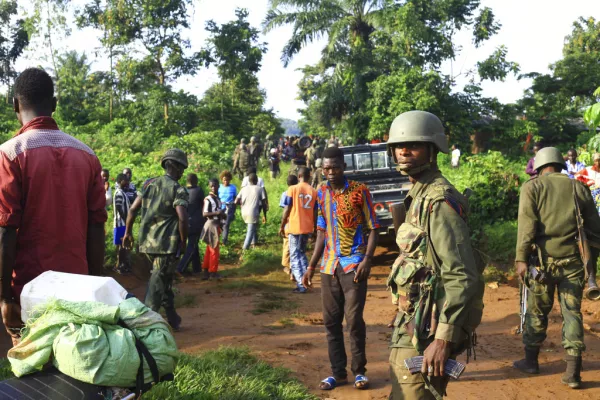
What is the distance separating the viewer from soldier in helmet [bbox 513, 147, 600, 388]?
5180 mm

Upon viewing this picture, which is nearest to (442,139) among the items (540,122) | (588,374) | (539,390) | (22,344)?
(22,344)

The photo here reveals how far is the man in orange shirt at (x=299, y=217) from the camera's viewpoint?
9.05 m

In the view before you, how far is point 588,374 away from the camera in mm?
5574

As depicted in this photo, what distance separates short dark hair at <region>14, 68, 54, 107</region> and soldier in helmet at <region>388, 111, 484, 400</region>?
1.78 metres

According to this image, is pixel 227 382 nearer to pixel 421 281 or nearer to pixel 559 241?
pixel 421 281

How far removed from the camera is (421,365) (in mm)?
2783

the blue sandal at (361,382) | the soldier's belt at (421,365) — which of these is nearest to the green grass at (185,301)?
the blue sandal at (361,382)

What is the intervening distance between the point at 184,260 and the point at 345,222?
20.4 ft

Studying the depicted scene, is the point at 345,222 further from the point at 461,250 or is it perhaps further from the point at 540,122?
the point at 540,122

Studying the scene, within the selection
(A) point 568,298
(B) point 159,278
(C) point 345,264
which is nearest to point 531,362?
(A) point 568,298

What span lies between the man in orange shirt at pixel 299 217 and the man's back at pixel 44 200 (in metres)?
5.95

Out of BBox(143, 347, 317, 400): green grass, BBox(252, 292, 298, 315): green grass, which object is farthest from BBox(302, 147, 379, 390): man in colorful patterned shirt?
BBox(252, 292, 298, 315): green grass

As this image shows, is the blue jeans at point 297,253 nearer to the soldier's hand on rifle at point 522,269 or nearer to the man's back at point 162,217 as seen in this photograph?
the man's back at point 162,217

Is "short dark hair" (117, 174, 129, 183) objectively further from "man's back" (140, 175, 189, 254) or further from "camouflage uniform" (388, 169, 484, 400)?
"camouflage uniform" (388, 169, 484, 400)
